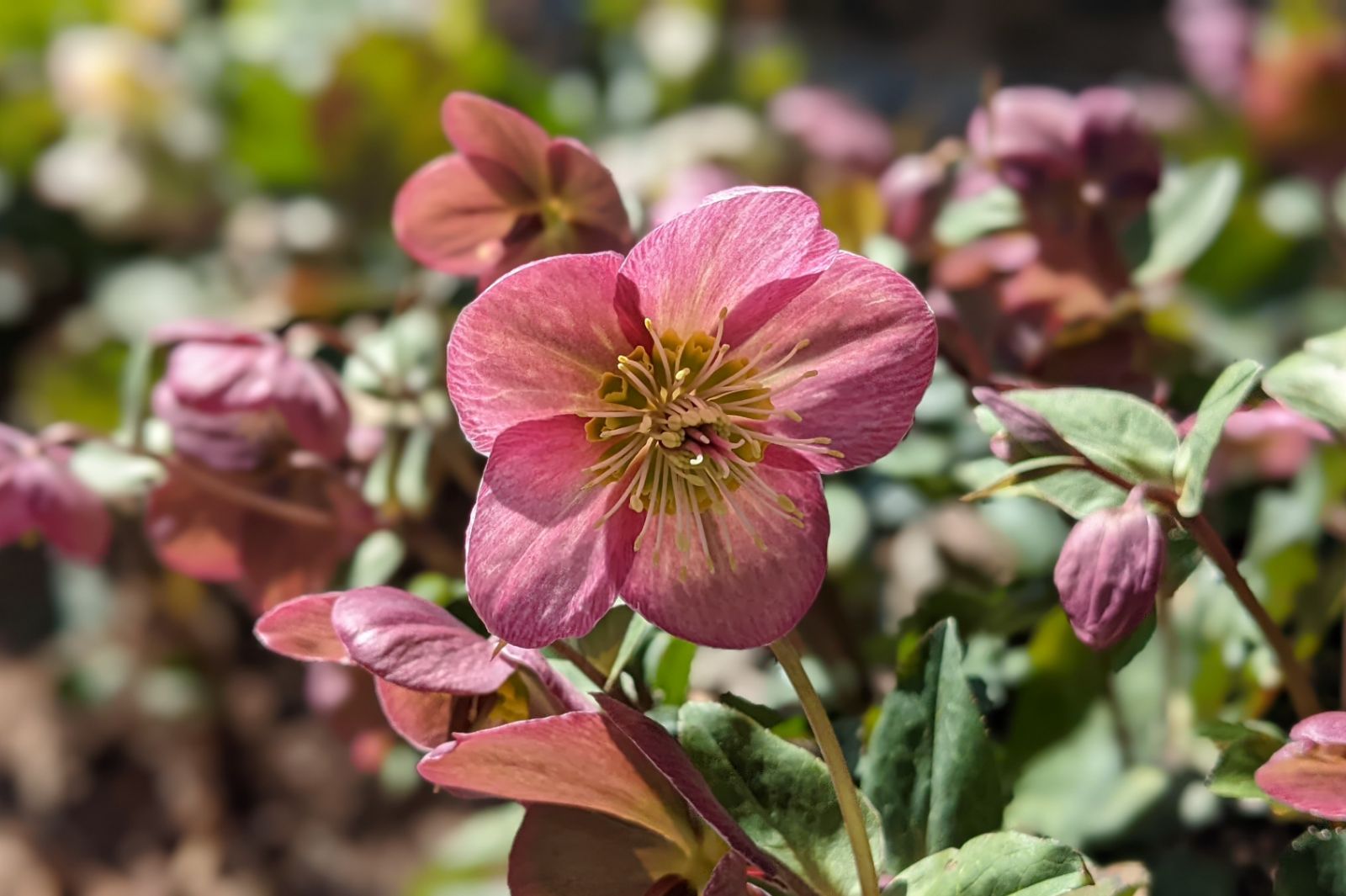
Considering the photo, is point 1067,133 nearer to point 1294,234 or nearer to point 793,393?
point 793,393

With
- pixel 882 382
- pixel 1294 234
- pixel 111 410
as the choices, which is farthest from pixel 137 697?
pixel 1294 234

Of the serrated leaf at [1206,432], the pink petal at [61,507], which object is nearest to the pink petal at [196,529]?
the pink petal at [61,507]

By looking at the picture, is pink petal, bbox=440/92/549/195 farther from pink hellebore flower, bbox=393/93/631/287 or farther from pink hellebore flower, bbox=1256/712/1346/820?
pink hellebore flower, bbox=1256/712/1346/820

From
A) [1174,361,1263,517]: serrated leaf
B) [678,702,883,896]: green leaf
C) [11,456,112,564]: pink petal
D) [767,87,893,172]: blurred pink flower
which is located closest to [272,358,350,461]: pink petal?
[11,456,112,564]: pink petal

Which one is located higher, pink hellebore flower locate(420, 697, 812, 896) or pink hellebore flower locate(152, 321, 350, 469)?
pink hellebore flower locate(152, 321, 350, 469)

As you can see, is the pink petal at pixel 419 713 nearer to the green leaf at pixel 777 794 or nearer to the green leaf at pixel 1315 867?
the green leaf at pixel 777 794
